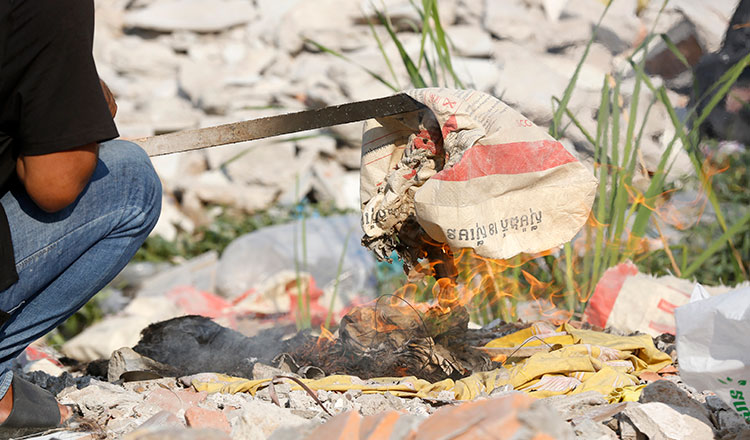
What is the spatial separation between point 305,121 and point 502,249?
681 mm

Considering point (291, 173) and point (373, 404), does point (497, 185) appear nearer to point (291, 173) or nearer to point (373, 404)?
point (373, 404)

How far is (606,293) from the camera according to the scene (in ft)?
9.52

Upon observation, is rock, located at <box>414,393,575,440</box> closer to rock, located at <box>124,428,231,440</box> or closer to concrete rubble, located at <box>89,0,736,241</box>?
rock, located at <box>124,428,231,440</box>

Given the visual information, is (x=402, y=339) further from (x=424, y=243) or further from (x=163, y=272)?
(x=163, y=272)

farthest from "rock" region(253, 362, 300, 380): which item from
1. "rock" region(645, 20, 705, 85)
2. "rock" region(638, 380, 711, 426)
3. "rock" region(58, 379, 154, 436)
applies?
"rock" region(645, 20, 705, 85)

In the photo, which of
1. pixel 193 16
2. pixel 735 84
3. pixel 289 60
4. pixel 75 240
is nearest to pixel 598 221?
pixel 75 240

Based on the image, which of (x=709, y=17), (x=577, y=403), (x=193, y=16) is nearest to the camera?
(x=577, y=403)

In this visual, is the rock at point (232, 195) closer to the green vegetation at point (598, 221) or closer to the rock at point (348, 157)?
the rock at point (348, 157)

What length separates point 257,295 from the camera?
4426 millimetres

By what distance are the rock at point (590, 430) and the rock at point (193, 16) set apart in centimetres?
823

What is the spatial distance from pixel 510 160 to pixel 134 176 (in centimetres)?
99

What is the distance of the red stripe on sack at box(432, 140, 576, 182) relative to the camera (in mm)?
1872

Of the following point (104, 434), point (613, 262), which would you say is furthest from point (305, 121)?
point (613, 262)

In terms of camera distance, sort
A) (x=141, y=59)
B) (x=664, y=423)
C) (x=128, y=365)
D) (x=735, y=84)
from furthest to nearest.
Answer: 1. (x=141, y=59)
2. (x=735, y=84)
3. (x=128, y=365)
4. (x=664, y=423)
